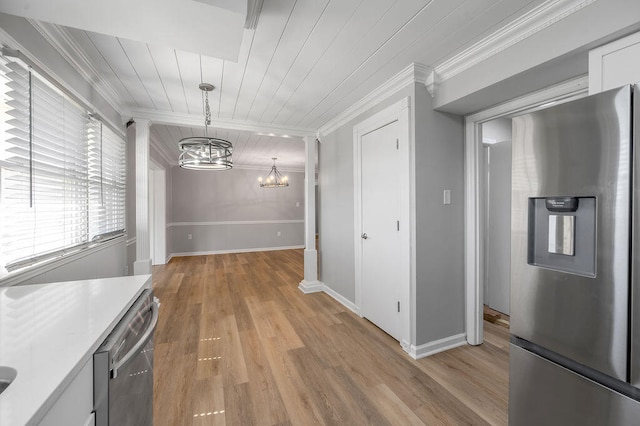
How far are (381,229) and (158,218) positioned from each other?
16.4 ft

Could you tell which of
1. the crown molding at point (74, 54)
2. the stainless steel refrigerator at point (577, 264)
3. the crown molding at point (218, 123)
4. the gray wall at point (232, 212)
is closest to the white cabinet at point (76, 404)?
the stainless steel refrigerator at point (577, 264)

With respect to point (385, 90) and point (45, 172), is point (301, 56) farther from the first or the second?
point (45, 172)

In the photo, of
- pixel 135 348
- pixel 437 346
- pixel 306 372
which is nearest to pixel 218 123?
pixel 306 372

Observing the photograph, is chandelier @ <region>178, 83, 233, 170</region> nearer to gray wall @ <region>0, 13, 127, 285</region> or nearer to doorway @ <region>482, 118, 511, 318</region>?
gray wall @ <region>0, 13, 127, 285</region>

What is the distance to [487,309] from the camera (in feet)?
10.6

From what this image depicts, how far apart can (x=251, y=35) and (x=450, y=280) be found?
2.42 m

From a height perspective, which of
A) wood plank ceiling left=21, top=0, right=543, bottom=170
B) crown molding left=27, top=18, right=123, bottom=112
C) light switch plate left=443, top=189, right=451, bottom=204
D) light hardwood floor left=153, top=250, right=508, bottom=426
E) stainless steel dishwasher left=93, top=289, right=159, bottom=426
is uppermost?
wood plank ceiling left=21, top=0, right=543, bottom=170

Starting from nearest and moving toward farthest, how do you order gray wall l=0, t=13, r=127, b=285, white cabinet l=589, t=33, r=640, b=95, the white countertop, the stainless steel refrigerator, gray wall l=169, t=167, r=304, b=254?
the white countertop
the stainless steel refrigerator
white cabinet l=589, t=33, r=640, b=95
gray wall l=0, t=13, r=127, b=285
gray wall l=169, t=167, r=304, b=254

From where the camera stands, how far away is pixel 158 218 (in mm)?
5734

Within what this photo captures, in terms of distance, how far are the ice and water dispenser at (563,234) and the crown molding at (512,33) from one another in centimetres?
107

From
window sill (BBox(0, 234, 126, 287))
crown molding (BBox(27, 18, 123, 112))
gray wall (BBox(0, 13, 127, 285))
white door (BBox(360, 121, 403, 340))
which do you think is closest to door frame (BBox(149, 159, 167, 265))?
gray wall (BBox(0, 13, 127, 285))

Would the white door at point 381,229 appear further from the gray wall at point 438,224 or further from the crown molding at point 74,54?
the crown molding at point 74,54

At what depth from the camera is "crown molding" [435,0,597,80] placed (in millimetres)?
1423

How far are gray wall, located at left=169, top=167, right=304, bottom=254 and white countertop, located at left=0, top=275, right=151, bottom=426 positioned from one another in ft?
19.4
